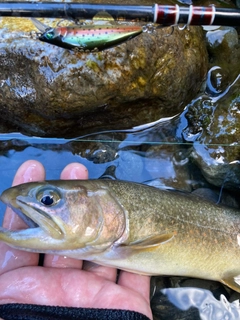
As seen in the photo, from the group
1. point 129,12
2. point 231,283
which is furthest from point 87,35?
point 231,283

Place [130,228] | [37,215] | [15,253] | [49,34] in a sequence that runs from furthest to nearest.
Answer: [15,253]
[130,228]
[37,215]
[49,34]

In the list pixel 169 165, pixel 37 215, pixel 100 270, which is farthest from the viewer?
pixel 169 165

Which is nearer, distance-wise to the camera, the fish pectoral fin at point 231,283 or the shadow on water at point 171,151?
the fish pectoral fin at point 231,283

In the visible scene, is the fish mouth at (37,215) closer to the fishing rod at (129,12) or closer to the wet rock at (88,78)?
the wet rock at (88,78)

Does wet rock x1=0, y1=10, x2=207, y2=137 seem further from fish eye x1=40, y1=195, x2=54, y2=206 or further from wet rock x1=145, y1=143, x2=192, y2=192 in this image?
fish eye x1=40, y1=195, x2=54, y2=206

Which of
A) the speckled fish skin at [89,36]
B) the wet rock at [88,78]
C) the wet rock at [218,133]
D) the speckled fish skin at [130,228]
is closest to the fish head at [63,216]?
the speckled fish skin at [130,228]

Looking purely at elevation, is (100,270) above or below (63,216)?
below

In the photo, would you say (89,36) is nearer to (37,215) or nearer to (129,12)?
(129,12)
